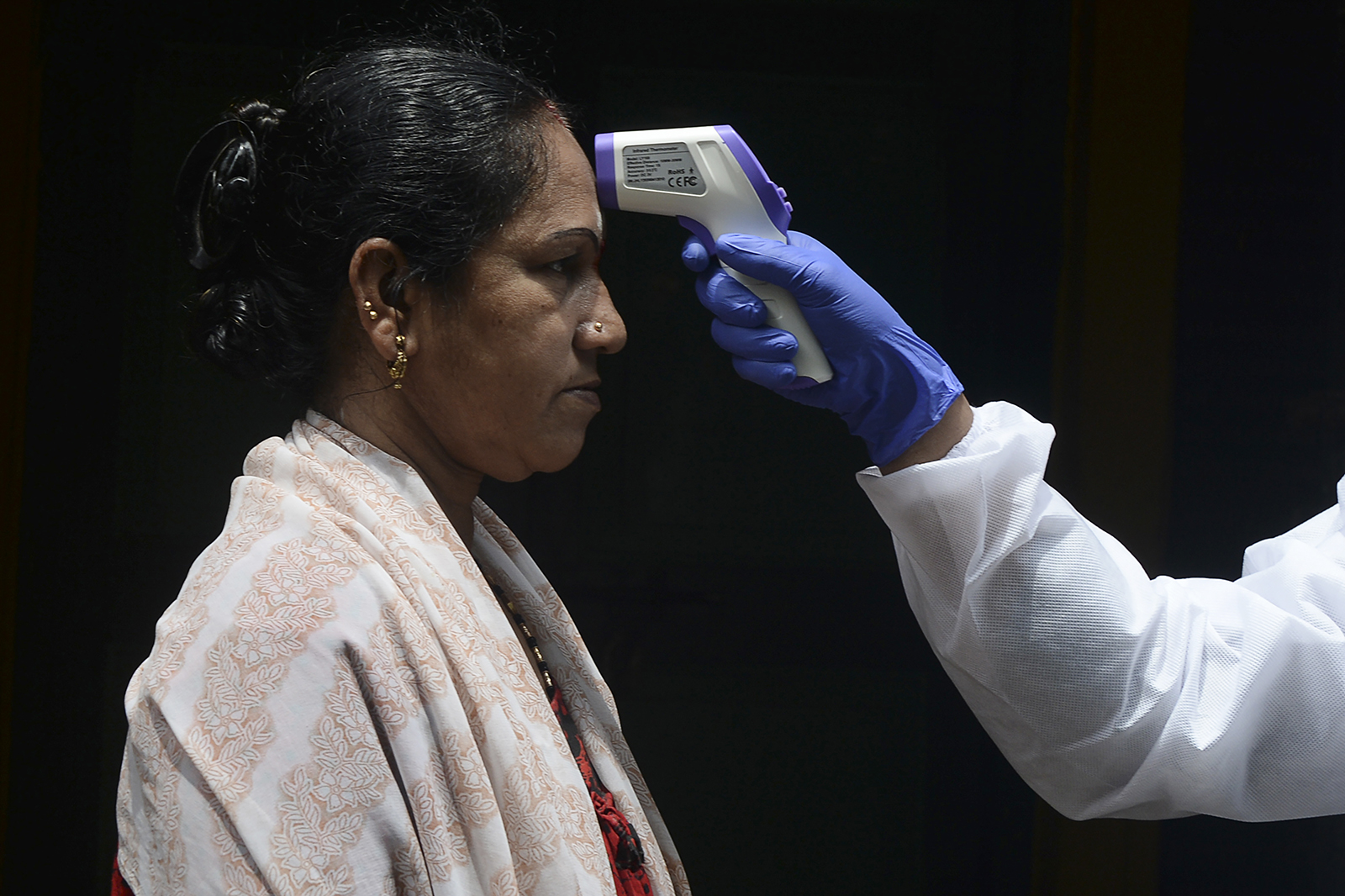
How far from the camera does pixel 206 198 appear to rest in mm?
1161

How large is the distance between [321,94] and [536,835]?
34.0 inches

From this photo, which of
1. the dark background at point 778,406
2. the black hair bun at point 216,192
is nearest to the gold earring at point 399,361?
the black hair bun at point 216,192

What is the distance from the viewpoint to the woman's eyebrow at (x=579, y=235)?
1132mm

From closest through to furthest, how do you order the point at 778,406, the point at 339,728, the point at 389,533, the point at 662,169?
the point at 339,728 < the point at 389,533 < the point at 662,169 < the point at 778,406

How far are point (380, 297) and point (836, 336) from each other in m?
0.62

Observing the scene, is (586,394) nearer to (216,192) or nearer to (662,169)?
(662,169)

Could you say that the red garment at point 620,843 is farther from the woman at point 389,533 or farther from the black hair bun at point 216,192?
the black hair bun at point 216,192

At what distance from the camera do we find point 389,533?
1.04 metres

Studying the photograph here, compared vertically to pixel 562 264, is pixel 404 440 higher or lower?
lower

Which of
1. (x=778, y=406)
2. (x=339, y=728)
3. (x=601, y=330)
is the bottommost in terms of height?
(x=778, y=406)

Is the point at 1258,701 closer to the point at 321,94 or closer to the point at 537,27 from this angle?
the point at 321,94

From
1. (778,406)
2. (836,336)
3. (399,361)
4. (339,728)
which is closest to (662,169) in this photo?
(836,336)

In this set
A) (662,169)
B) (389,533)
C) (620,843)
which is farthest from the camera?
(662,169)

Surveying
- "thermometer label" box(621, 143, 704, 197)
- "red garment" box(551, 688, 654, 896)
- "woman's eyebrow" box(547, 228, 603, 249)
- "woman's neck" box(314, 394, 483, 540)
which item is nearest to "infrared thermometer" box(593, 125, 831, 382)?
"thermometer label" box(621, 143, 704, 197)
